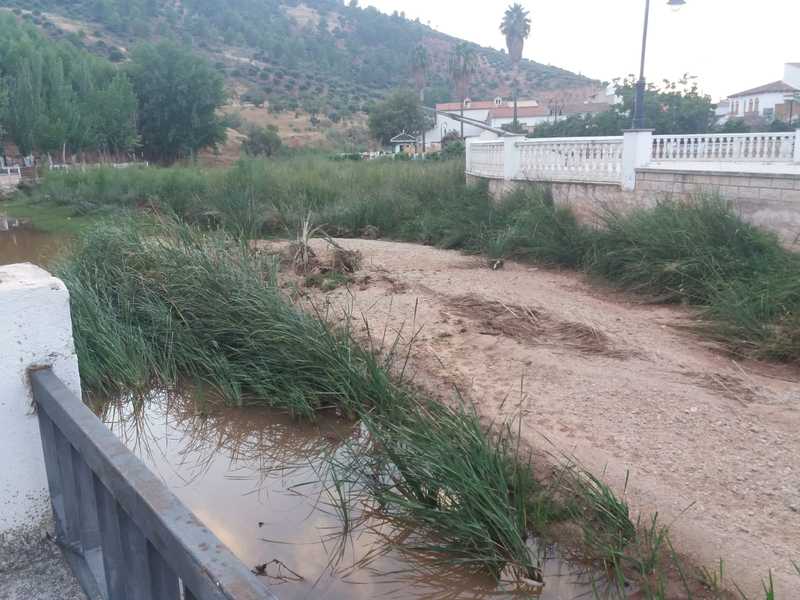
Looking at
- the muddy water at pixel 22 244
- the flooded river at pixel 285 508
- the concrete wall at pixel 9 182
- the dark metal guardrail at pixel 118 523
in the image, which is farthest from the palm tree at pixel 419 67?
the dark metal guardrail at pixel 118 523

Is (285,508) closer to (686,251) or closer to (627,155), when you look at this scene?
(686,251)

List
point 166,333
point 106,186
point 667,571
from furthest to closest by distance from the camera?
1. point 106,186
2. point 166,333
3. point 667,571

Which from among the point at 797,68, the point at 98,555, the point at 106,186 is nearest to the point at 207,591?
the point at 98,555

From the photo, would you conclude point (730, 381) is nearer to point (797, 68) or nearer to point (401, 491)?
point (401, 491)

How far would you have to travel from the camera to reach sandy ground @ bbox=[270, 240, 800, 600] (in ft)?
13.6

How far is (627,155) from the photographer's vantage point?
12234mm

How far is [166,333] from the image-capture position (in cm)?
695

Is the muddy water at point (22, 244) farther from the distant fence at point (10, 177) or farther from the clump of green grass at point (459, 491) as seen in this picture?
the clump of green grass at point (459, 491)

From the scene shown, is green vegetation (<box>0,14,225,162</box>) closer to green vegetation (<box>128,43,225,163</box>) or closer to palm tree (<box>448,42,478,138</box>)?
green vegetation (<box>128,43,225,163</box>)

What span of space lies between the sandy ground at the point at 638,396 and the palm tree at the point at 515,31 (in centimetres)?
9259

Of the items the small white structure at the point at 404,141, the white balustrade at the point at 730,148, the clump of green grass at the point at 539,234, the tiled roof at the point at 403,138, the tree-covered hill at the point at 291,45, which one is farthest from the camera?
the tree-covered hill at the point at 291,45

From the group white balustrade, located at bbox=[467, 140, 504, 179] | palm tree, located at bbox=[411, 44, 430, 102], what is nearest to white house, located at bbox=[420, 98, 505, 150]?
palm tree, located at bbox=[411, 44, 430, 102]

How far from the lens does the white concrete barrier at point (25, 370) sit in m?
2.50

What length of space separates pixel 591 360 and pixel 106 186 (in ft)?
70.2
